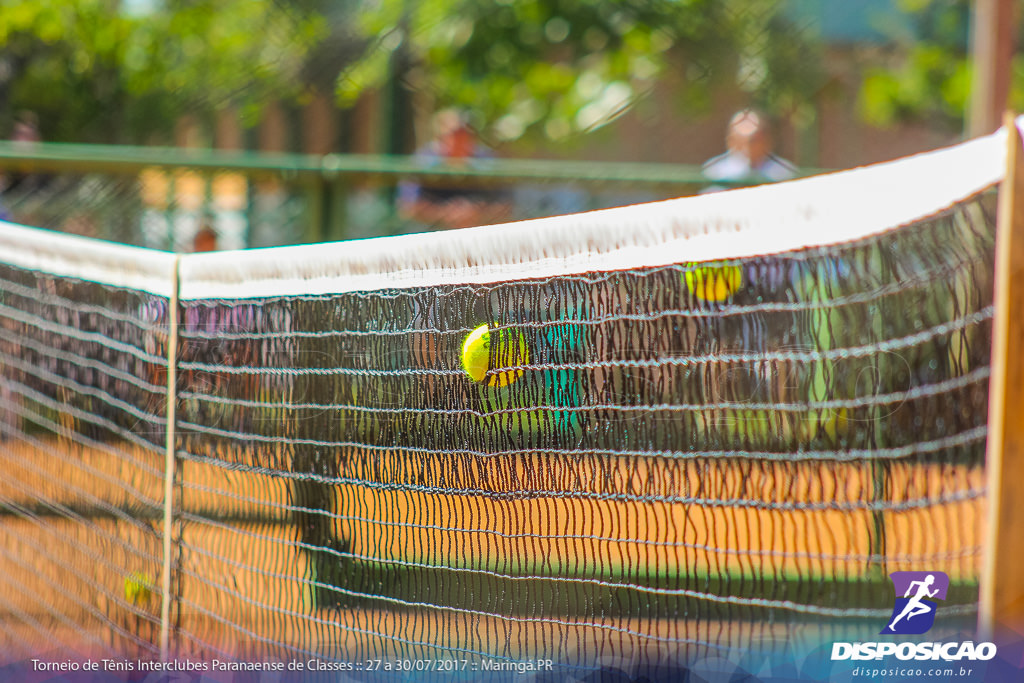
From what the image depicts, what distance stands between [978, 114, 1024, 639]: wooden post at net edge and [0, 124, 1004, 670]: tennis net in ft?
0.27

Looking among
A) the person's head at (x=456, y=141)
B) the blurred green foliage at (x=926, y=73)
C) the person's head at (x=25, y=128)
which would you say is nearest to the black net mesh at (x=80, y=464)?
the person's head at (x=456, y=141)

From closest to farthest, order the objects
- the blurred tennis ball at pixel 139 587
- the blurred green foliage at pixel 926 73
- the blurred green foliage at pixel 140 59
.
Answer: the blurred tennis ball at pixel 139 587
the blurred green foliage at pixel 140 59
the blurred green foliage at pixel 926 73

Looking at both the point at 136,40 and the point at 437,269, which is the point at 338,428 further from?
the point at 136,40

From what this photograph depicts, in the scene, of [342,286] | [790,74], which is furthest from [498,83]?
[342,286]

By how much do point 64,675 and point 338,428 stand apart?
45.2 inches

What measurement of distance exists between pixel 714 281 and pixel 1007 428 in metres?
0.60

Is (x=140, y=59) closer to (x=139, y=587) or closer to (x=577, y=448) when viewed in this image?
(x=139, y=587)

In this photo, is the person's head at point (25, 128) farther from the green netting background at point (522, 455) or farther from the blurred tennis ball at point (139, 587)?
the blurred tennis ball at point (139, 587)

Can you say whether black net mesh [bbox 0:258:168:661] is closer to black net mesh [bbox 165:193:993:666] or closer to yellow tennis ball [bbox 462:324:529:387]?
black net mesh [bbox 165:193:993:666]

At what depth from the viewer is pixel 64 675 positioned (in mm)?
2887

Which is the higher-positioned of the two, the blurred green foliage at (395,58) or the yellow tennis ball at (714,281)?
the blurred green foliage at (395,58)

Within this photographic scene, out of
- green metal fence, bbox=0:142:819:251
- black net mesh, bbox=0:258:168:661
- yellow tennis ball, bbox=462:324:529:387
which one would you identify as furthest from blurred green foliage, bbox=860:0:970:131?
yellow tennis ball, bbox=462:324:529:387

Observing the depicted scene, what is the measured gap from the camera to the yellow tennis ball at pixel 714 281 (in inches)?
69.4

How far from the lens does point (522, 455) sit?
1998 mm
